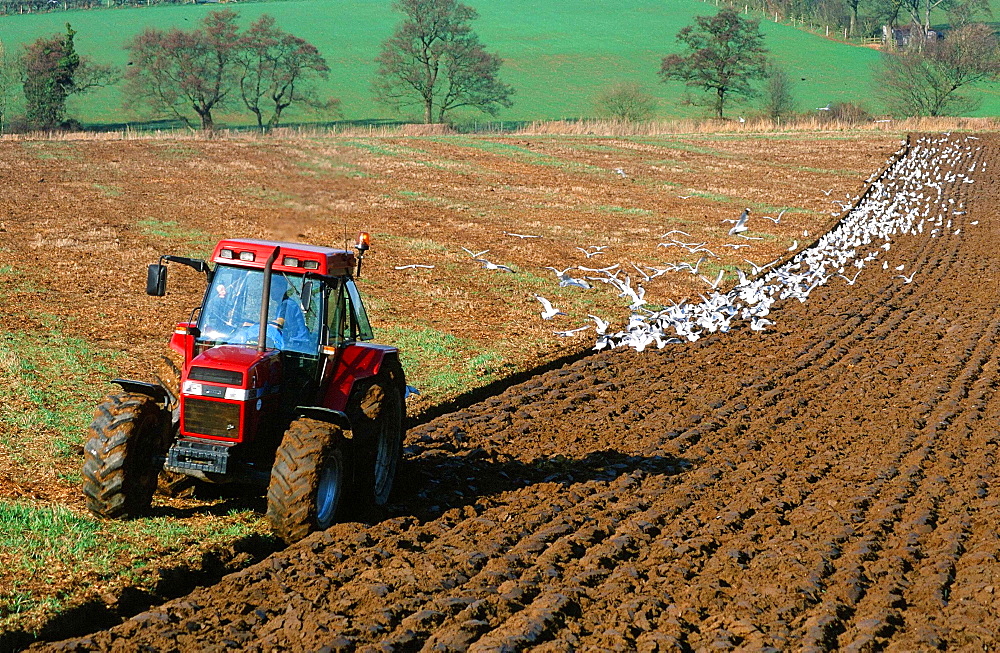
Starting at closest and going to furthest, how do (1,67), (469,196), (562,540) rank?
(562,540)
(469,196)
(1,67)

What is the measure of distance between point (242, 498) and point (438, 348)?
622 cm

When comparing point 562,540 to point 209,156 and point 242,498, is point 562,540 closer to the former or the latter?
point 242,498

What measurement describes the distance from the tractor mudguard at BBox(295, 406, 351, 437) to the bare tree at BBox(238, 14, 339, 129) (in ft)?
159

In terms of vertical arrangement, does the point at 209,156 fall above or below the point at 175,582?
above

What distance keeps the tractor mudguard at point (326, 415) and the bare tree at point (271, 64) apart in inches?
1912

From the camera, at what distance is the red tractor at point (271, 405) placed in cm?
695

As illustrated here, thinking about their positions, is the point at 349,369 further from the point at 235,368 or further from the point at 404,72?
the point at 404,72

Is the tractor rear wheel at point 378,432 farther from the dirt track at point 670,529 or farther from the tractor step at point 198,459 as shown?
the tractor step at point 198,459

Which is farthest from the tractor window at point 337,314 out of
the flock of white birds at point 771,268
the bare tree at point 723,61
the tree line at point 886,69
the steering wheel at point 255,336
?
the bare tree at point 723,61

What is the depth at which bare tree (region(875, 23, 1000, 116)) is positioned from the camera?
71750 millimetres

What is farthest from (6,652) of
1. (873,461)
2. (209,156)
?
(209,156)

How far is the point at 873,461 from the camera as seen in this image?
961 centimetres

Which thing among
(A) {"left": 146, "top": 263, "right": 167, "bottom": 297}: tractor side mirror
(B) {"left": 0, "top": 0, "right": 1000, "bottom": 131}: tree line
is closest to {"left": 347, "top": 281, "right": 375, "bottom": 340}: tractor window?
(A) {"left": 146, "top": 263, "right": 167, "bottom": 297}: tractor side mirror

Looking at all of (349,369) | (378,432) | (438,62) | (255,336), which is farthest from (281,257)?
(438,62)
